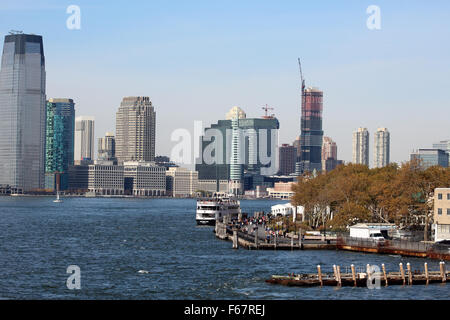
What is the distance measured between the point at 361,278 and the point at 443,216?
107 feet

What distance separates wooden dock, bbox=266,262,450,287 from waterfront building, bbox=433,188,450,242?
1048 inches

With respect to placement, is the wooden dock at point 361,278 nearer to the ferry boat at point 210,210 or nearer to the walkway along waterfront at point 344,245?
the walkway along waterfront at point 344,245

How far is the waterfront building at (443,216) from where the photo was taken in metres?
101

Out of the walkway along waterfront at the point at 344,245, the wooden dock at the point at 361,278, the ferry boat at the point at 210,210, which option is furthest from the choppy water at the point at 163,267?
the ferry boat at the point at 210,210

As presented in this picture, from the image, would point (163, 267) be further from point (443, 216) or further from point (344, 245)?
point (443, 216)

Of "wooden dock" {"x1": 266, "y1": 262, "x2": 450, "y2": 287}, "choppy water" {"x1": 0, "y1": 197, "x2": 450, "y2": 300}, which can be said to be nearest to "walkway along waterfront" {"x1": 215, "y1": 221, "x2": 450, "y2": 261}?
"choppy water" {"x1": 0, "y1": 197, "x2": 450, "y2": 300}

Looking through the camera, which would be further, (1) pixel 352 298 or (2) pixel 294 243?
(2) pixel 294 243

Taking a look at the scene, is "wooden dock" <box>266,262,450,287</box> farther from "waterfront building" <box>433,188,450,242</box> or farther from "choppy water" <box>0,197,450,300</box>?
"waterfront building" <box>433,188,450,242</box>

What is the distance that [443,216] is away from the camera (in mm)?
101438

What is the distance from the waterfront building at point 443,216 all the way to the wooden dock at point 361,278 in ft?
87.3
